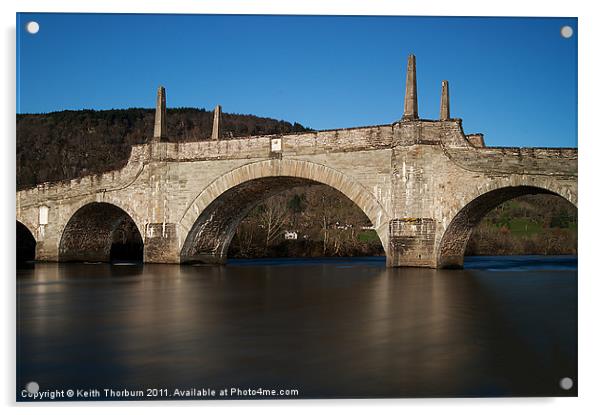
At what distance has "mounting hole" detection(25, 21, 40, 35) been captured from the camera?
7.98m

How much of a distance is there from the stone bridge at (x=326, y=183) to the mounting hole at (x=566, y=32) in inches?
329

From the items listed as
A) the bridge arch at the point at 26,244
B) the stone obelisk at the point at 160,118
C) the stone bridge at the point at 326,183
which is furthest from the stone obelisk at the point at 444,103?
the bridge arch at the point at 26,244

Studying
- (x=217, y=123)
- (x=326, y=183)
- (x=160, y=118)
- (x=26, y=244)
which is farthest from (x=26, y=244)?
(x=326, y=183)

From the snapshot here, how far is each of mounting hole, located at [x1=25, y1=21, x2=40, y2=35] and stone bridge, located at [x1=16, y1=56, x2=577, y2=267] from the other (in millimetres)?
11473

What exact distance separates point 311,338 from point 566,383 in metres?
2.88

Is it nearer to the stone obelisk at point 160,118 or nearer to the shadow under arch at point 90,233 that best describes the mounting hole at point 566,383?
the stone obelisk at point 160,118

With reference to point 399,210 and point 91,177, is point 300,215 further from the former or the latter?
point 399,210

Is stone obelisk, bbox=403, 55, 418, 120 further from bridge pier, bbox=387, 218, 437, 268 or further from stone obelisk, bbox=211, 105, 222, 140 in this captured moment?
stone obelisk, bbox=211, 105, 222, 140

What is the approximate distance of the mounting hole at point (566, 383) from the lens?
→ 22.5 feet

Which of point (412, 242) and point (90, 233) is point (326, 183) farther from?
point (90, 233)

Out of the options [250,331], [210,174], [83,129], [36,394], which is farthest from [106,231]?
[36,394]

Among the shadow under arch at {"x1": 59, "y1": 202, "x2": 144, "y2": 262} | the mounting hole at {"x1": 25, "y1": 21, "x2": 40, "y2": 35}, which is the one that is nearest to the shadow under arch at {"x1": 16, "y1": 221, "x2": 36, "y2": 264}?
the shadow under arch at {"x1": 59, "y1": 202, "x2": 144, "y2": 262}

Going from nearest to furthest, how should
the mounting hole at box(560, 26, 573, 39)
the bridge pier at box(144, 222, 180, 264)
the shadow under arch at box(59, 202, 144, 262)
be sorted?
the mounting hole at box(560, 26, 573, 39) < the bridge pier at box(144, 222, 180, 264) < the shadow under arch at box(59, 202, 144, 262)
